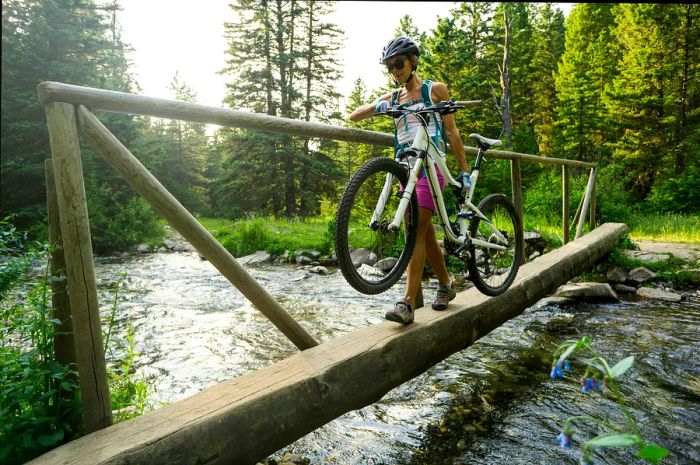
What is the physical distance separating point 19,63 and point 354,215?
1710cm

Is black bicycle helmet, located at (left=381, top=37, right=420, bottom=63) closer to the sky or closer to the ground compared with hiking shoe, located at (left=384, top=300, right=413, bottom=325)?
closer to the sky

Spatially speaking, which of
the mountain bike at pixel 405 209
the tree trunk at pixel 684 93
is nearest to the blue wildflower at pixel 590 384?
the mountain bike at pixel 405 209

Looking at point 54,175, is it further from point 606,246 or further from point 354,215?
point 606,246

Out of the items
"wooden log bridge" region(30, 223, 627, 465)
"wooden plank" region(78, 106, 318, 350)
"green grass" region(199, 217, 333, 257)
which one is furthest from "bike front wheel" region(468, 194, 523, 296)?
"green grass" region(199, 217, 333, 257)

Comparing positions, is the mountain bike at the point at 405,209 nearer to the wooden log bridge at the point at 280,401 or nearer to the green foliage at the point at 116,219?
the wooden log bridge at the point at 280,401

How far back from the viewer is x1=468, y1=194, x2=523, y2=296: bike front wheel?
3738 mm

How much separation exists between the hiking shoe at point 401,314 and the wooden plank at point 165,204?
84 cm

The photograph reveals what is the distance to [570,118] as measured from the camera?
2273 cm

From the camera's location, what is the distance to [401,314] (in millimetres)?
2893

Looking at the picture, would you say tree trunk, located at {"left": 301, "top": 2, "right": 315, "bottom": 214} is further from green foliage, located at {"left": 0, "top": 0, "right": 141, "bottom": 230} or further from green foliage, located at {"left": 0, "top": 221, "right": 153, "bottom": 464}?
green foliage, located at {"left": 0, "top": 221, "right": 153, "bottom": 464}

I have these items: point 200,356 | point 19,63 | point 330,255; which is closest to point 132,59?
point 19,63

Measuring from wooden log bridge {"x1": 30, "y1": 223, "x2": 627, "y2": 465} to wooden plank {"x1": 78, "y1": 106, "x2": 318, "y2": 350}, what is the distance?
15.7 inches

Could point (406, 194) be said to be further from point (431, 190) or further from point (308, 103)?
point (308, 103)

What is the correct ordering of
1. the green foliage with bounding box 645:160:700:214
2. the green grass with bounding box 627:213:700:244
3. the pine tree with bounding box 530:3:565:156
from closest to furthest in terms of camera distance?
1. the green grass with bounding box 627:213:700:244
2. the green foliage with bounding box 645:160:700:214
3. the pine tree with bounding box 530:3:565:156
